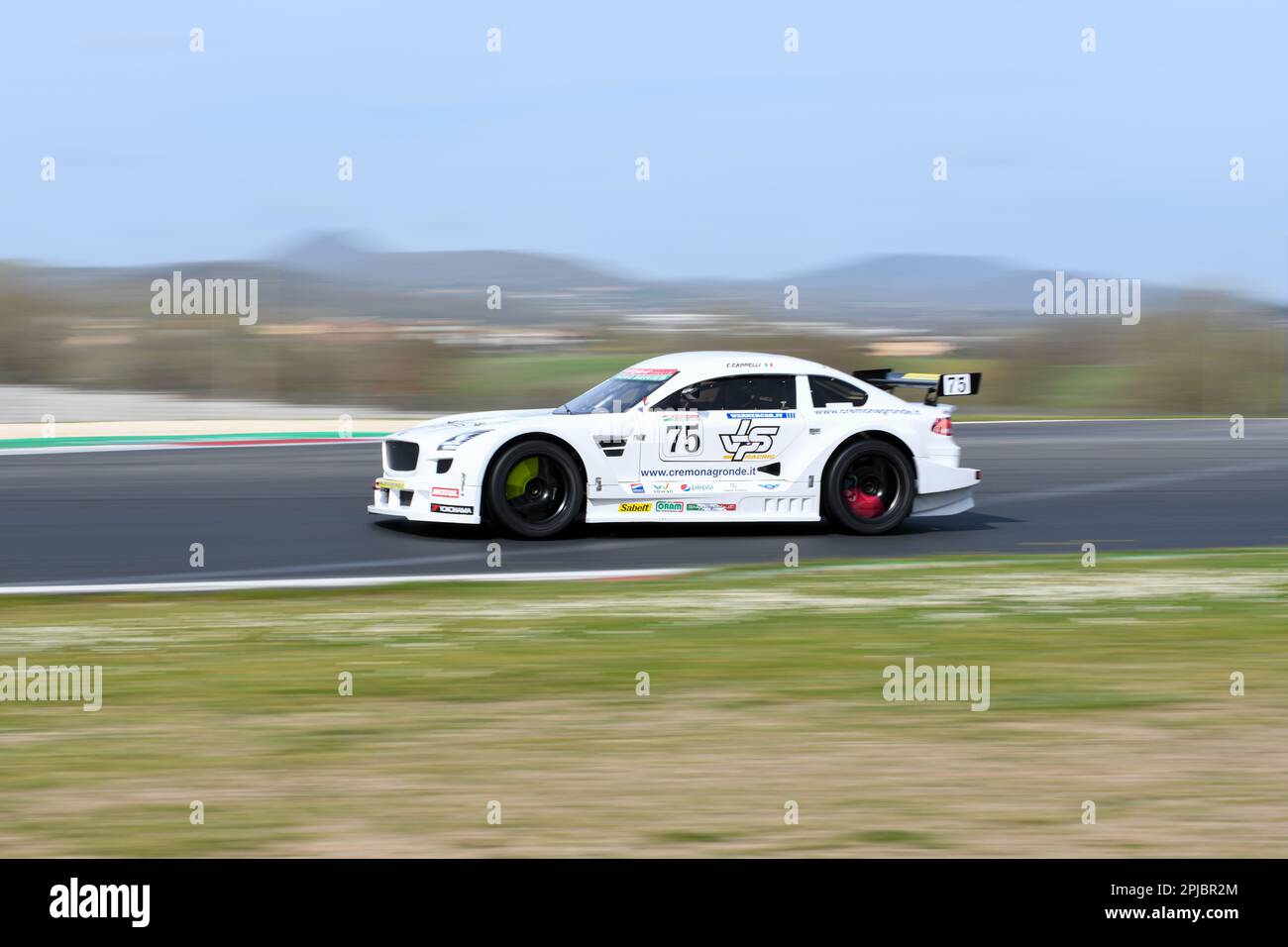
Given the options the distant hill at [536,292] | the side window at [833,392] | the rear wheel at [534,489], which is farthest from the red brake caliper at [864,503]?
the distant hill at [536,292]

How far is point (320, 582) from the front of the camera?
1129 cm

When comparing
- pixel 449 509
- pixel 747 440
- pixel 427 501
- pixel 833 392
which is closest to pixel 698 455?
pixel 747 440

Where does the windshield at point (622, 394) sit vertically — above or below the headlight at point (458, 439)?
above

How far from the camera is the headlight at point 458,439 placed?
13352 mm

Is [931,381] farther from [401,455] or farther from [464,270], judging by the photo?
[464,270]

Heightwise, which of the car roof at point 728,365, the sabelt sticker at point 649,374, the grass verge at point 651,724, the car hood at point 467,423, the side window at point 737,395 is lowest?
the grass verge at point 651,724

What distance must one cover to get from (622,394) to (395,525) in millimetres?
2525

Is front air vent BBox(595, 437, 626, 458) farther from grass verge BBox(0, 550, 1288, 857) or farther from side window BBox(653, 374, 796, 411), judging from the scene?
grass verge BBox(0, 550, 1288, 857)

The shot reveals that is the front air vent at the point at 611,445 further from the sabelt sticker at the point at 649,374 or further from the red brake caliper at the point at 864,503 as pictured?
the red brake caliper at the point at 864,503

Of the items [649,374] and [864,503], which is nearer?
[649,374]

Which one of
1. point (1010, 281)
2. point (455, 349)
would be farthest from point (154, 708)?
point (1010, 281)

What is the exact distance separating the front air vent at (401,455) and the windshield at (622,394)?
1.24m

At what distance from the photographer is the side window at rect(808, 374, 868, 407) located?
14.1m

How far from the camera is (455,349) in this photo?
4412 centimetres
